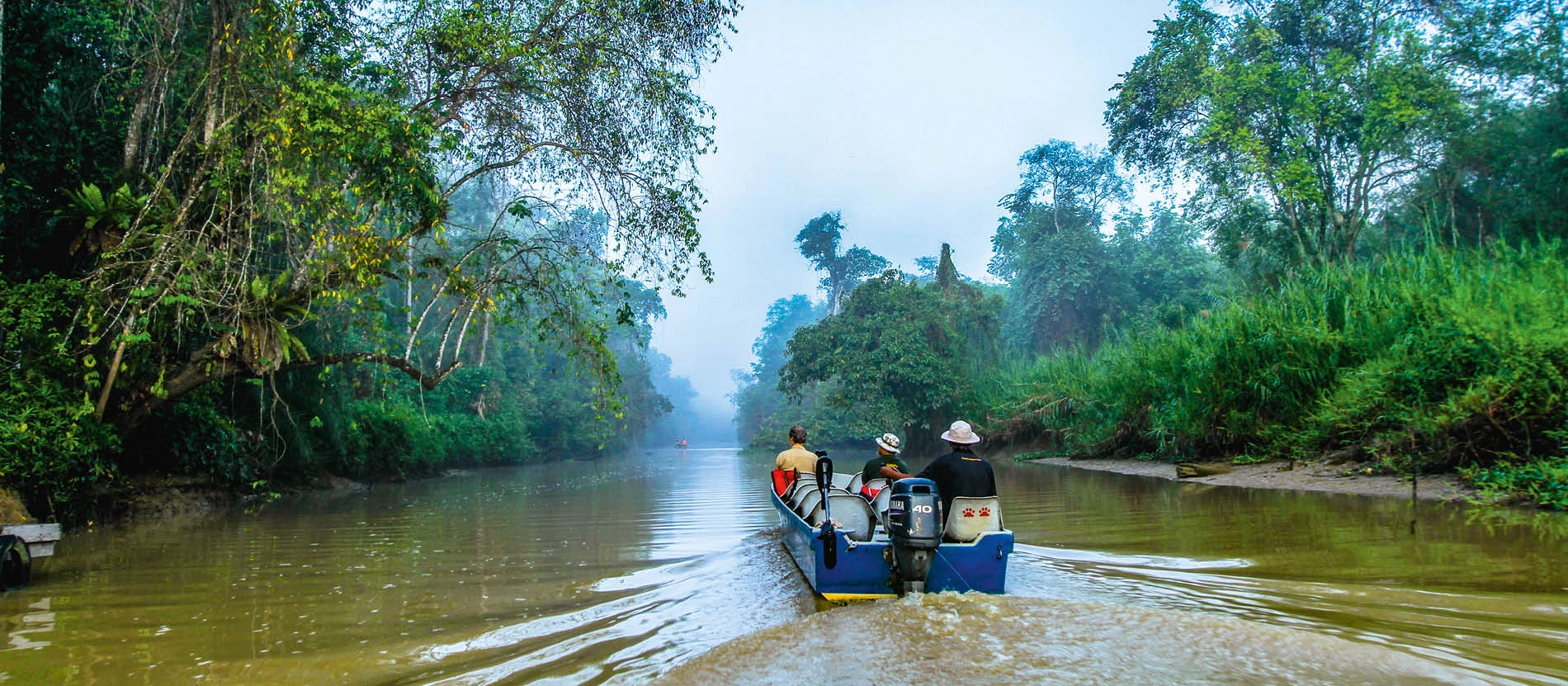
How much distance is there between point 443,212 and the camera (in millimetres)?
10102

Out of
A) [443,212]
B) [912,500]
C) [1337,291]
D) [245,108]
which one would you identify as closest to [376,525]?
[443,212]

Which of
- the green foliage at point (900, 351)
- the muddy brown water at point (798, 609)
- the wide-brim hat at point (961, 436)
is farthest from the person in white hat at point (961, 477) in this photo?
the green foliage at point (900, 351)

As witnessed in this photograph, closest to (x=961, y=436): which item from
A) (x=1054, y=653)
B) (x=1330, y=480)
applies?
(x=1054, y=653)

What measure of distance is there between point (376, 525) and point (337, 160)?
4.52m

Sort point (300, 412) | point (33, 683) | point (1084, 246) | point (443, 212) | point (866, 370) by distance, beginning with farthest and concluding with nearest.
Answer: point (1084, 246) < point (866, 370) < point (300, 412) < point (443, 212) < point (33, 683)

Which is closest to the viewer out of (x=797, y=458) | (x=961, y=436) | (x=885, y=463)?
(x=961, y=436)

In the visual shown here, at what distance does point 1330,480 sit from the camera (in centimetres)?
1011

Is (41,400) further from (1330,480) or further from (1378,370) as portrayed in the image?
(1378,370)

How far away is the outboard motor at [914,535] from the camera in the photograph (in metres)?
5.07

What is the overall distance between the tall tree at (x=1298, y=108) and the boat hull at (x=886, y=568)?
16.0m

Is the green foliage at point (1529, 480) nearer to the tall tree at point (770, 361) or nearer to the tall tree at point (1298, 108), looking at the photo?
the tall tree at point (1298, 108)

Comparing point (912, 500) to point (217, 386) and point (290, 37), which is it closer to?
point (290, 37)

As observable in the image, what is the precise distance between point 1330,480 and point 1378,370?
4.77 feet

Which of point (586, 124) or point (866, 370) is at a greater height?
point (586, 124)
